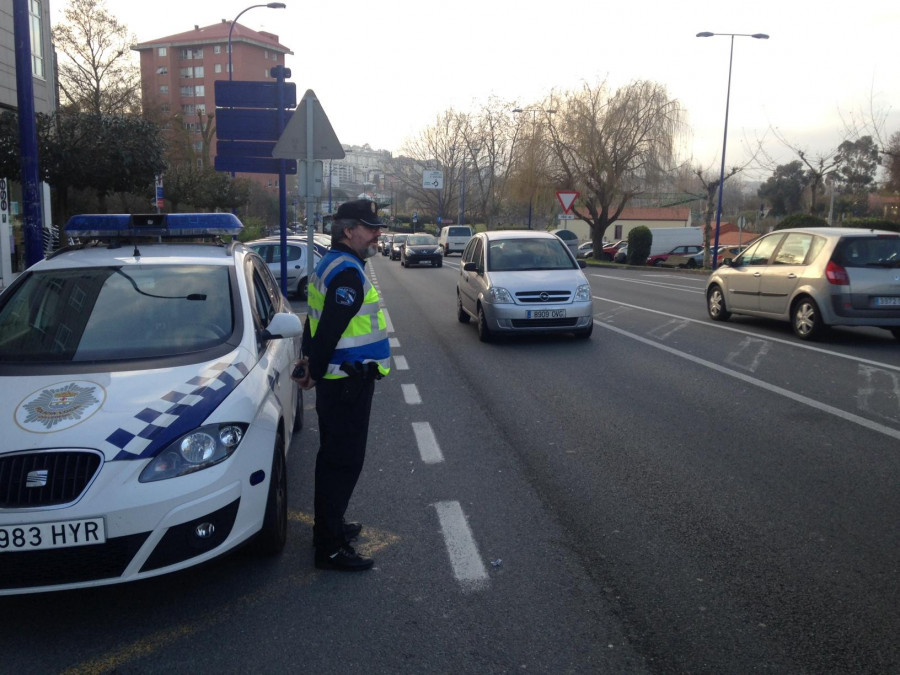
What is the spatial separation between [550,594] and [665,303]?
15.1 metres

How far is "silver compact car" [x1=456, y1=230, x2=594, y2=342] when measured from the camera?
11602mm

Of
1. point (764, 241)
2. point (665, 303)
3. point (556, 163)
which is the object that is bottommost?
point (665, 303)

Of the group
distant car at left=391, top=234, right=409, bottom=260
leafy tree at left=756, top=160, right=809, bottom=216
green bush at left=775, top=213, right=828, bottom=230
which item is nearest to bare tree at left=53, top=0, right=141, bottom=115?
distant car at left=391, top=234, right=409, bottom=260

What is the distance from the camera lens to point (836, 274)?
11.4m

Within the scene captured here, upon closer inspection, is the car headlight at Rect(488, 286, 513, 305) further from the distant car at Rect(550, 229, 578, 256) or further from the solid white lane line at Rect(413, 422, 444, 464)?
the distant car at Rect(550, 229, 578, 256)

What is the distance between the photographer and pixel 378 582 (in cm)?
398

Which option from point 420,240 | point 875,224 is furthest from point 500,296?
point 420,240

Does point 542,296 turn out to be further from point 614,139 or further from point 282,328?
point 614,139

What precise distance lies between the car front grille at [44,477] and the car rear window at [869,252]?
35.4 ft

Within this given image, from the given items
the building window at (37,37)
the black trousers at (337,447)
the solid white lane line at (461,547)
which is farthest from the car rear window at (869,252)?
the building window at (37,37)

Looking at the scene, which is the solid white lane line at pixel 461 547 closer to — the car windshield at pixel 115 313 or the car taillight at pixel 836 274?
the car windshield at pixel 115 313

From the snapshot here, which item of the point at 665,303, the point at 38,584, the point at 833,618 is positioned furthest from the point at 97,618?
the point at 665,303

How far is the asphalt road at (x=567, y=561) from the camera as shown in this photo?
332cm

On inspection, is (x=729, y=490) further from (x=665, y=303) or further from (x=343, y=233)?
(x=665, y=303)
